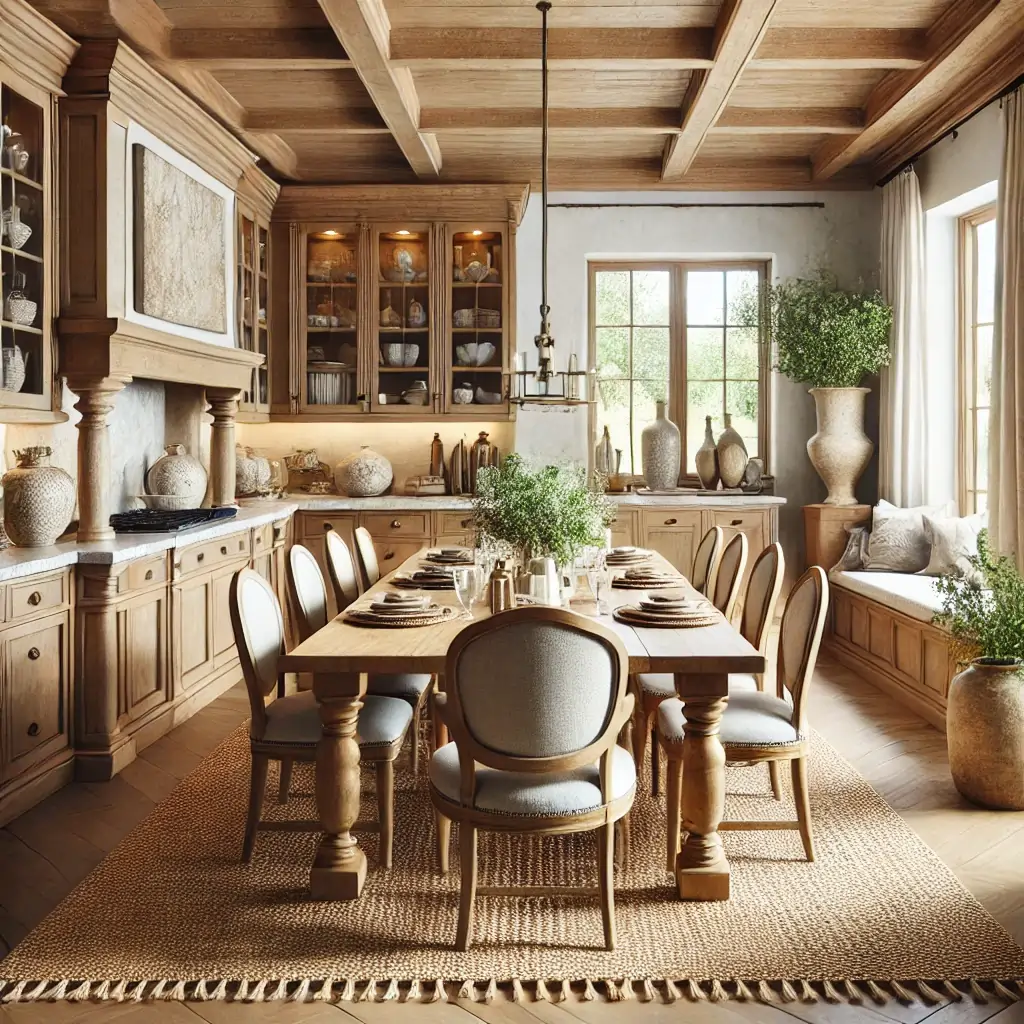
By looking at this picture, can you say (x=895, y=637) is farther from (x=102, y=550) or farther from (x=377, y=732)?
(x=102, y=550)

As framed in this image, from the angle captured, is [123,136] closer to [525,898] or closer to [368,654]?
[368,654]

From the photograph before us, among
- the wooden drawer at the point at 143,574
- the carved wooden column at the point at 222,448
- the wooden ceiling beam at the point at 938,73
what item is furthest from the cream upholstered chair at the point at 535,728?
the carved wooden column at the point at 222,448

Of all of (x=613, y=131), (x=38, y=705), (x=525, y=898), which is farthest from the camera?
(x=613, y=131)

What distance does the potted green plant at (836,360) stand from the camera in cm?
614

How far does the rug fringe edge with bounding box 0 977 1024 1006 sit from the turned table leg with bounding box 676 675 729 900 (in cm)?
45

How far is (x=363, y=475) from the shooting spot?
664 cm

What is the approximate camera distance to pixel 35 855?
10.2 feet

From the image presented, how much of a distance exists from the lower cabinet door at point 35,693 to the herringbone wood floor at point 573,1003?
0.19 m

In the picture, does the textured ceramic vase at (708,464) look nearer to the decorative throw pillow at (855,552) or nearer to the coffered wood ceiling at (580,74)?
the decorative throw pillow at (855,552)

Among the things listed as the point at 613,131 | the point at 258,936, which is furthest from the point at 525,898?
the point at 613,131

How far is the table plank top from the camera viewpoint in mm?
2672

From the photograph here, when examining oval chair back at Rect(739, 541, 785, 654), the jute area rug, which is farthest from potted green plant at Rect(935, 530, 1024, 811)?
oval chair back at Rect(739, 541, 785, 654)

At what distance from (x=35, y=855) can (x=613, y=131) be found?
4.52m

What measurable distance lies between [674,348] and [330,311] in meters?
2.40
